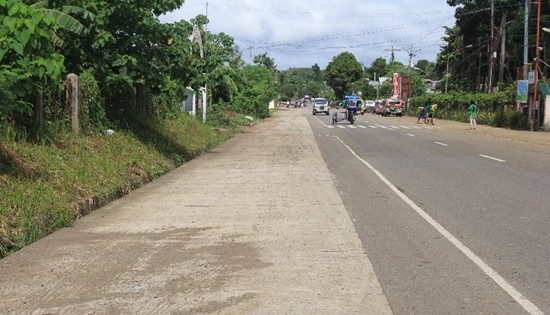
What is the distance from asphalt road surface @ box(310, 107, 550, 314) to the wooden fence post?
5.99 m

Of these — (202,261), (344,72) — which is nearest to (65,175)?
(202,261)

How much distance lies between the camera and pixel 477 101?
47.4m

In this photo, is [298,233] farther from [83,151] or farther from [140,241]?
[83,151]

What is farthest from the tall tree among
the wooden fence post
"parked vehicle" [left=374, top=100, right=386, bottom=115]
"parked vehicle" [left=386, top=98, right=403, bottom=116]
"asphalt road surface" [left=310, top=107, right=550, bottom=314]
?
the wooden fence post

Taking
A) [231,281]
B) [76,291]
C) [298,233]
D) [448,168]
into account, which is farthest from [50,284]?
[448,168]

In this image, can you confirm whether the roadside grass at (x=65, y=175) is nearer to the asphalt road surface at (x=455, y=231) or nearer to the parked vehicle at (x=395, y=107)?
the asphalt road surface at (x=455, y=231)

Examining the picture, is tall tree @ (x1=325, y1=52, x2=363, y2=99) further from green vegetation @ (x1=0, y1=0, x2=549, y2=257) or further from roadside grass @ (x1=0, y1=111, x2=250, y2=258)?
roadside grass @ (x1=0, y1=111, x2=250, y2=258)

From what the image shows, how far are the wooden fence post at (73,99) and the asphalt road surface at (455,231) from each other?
19.7 feet

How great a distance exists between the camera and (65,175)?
9773 millimetres

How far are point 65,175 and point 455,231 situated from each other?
20.7ft

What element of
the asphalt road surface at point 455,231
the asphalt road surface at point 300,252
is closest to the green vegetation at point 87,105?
the asphalt road surface at point 300,252

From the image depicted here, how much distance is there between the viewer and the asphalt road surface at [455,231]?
5203 mm

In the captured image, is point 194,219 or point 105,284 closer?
point 105,284

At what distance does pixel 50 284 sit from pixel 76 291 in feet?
1.28
